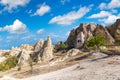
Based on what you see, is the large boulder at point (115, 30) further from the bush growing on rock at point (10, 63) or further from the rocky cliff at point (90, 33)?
the bush growing on rock at point (10, 63)

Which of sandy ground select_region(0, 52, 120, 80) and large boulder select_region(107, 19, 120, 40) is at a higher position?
large boulder select_region(107, 19, 120, 40)

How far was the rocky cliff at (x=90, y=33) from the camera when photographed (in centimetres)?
15475

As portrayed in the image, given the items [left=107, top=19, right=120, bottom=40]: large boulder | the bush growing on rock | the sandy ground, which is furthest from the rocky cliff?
the sandy ground

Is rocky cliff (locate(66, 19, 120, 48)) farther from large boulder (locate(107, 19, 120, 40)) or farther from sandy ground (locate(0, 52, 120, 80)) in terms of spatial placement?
sandy ground (locate(0, 52, 120, 80))

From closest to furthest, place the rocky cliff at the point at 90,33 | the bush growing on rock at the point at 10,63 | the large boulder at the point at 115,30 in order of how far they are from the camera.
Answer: the bush growing on rock at the point at 10,63, the large boulder at the point at 115,30, the rocky cliff at the point at 90,33

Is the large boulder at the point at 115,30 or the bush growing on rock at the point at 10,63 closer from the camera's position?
the bush growing on rock at the point at 10,63

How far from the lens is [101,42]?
13612cm

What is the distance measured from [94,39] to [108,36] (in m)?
20.0

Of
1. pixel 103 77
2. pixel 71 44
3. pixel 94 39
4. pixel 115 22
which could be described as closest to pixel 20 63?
pixel 94 39

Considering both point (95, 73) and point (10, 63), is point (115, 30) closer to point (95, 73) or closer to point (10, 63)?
point (10, 63)

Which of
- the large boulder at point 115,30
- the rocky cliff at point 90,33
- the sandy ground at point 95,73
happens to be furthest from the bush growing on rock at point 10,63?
the sandy ground at point 95,73

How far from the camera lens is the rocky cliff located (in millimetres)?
154750

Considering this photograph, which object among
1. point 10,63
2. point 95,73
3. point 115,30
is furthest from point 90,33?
point 95,73

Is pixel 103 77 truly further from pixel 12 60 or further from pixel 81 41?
pixel 81 41
